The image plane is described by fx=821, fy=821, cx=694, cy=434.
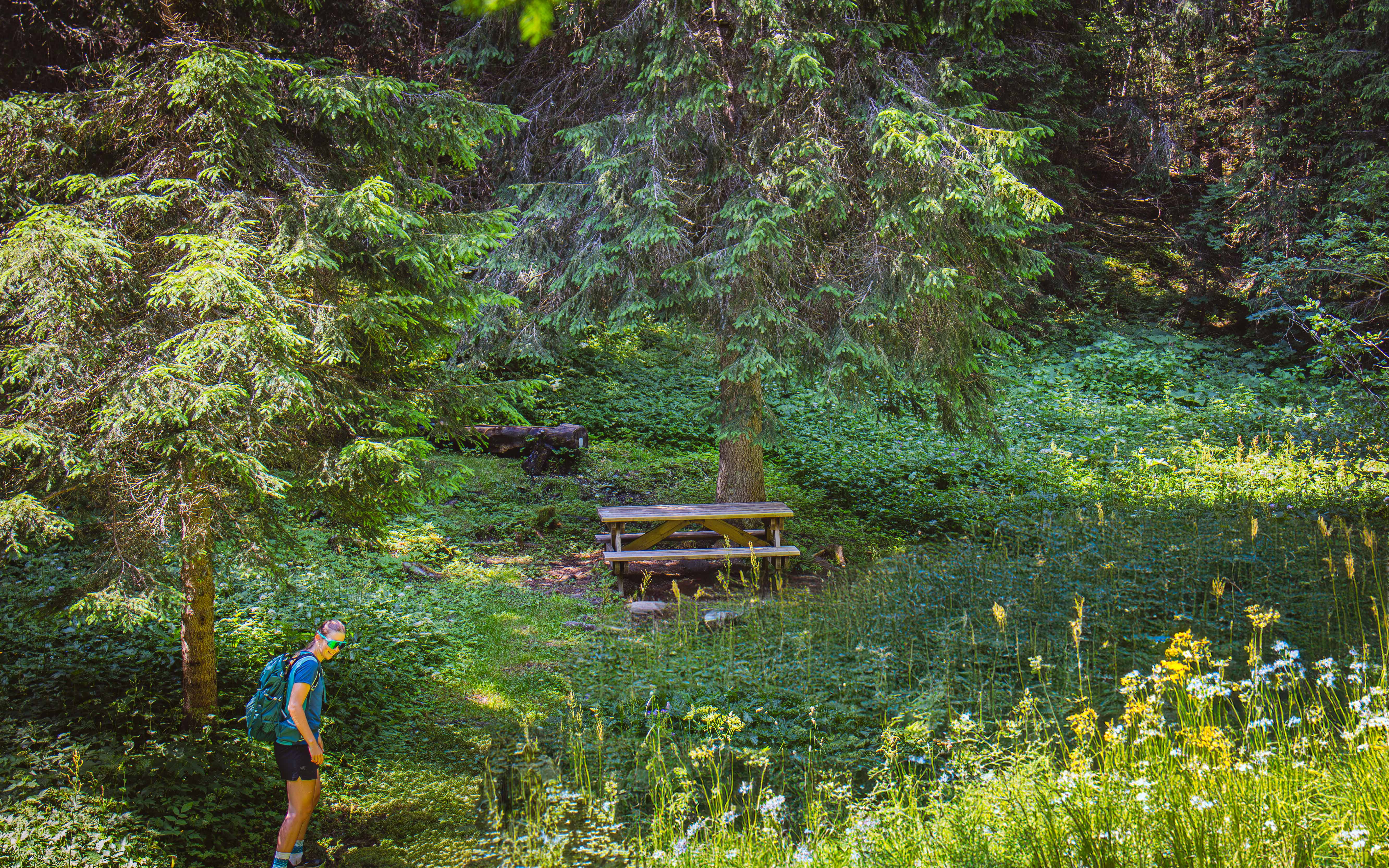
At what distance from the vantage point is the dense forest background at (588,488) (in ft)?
12.6

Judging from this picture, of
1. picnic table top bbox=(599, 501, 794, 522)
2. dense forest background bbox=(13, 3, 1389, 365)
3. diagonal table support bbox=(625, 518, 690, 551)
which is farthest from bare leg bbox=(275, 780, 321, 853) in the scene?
diagonal table support bbox=(625, 518, 690, 551)

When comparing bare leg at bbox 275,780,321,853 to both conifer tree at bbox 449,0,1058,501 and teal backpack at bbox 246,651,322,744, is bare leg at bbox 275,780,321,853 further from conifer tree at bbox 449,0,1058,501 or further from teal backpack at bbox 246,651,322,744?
conifer tree at bbox 449,0,1058,501

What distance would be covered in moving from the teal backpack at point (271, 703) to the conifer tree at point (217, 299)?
0.70m

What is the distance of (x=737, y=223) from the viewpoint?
8.32m

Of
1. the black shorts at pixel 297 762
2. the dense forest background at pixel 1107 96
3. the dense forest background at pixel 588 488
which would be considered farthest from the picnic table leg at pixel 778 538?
the black shorts at pixel 297 762

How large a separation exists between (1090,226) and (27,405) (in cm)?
1964

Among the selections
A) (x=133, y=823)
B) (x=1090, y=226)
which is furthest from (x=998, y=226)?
(x=1090, y=226)

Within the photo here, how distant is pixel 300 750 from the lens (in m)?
4.24

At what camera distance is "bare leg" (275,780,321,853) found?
410 centimetres

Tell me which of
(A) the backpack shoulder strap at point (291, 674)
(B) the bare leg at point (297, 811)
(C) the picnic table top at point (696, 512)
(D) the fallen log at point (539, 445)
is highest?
(D) the fallen log at point (539, 445)

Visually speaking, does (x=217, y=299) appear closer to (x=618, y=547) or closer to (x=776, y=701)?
(x=776, y=701)

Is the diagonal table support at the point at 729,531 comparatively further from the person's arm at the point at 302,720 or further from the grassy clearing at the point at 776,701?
the person's arm at the point at 302,720

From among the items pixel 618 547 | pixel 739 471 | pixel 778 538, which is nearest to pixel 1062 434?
pixel 739 471

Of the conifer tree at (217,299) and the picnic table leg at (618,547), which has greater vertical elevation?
the conifer tree at (217,299)
